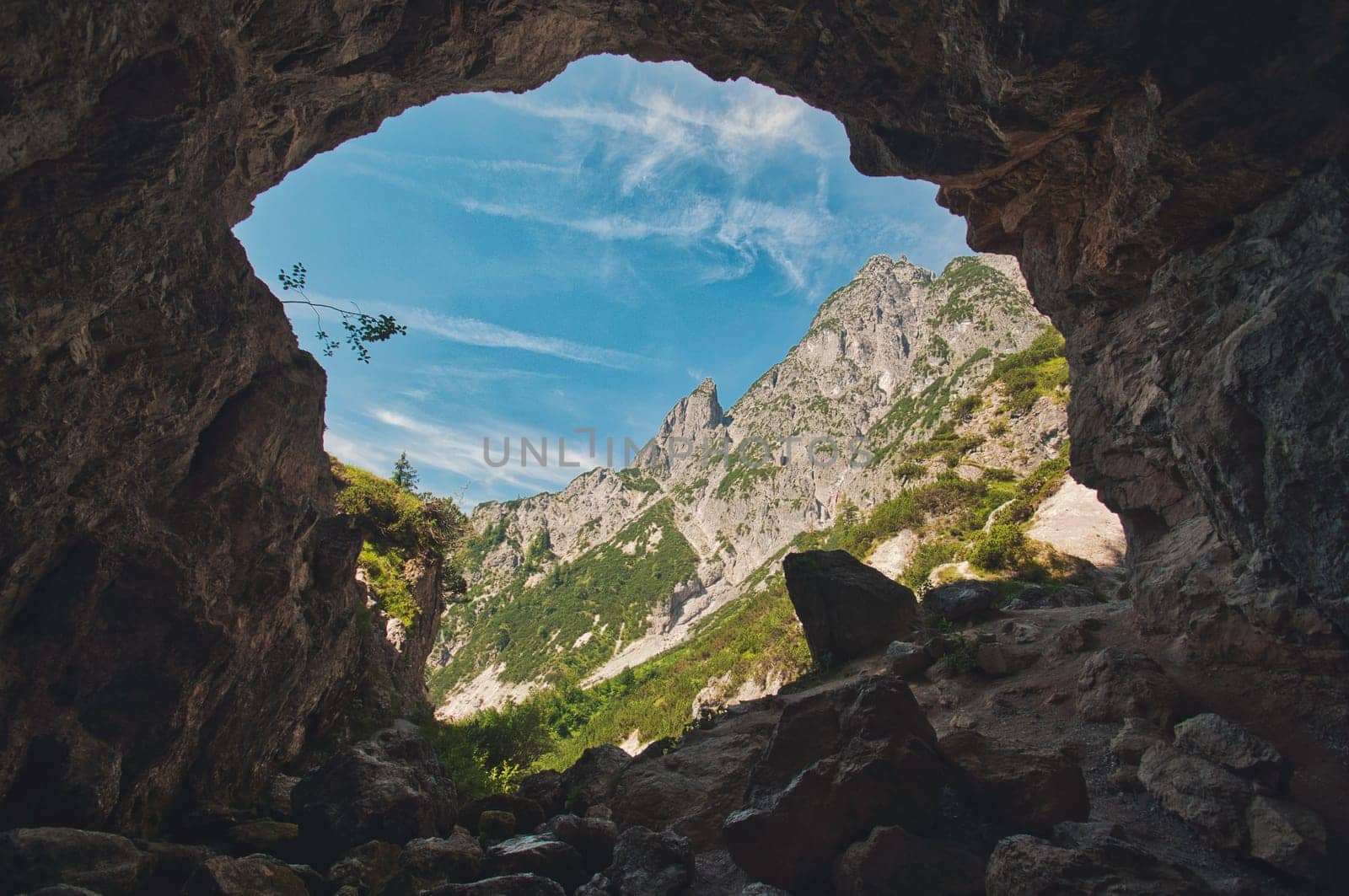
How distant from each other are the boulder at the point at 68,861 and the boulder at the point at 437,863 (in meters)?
3.68

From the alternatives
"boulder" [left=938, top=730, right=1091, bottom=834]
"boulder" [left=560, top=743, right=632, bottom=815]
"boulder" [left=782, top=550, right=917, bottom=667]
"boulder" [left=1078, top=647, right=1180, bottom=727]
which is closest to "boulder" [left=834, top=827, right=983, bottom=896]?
"boulder" [left=938, top=730, right=1091, bottom=834]

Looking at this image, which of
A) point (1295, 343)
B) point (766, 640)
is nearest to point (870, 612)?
point (1295, 343)

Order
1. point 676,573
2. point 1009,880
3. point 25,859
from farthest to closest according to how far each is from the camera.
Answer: point 676,573 → point 25,859 → point 1009,880

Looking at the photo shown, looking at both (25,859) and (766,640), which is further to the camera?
(766,640)

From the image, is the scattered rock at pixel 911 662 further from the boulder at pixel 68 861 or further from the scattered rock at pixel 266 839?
the boulder at pixel 68 861

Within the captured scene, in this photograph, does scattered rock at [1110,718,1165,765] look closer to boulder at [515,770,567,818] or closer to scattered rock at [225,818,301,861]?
boulder at [515,770,567,818]

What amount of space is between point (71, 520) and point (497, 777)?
17248mm

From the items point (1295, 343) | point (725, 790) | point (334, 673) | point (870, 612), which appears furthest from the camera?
point (870, 612)

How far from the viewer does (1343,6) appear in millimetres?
9227

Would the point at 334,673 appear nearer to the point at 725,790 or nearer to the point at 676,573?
the point at 725,790

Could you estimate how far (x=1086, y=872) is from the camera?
237 inches

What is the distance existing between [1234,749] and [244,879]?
1470 centimetres

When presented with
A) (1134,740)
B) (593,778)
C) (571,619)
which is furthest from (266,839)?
(571,619)

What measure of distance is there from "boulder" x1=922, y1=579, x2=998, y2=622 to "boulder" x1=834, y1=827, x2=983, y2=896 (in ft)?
56.2
